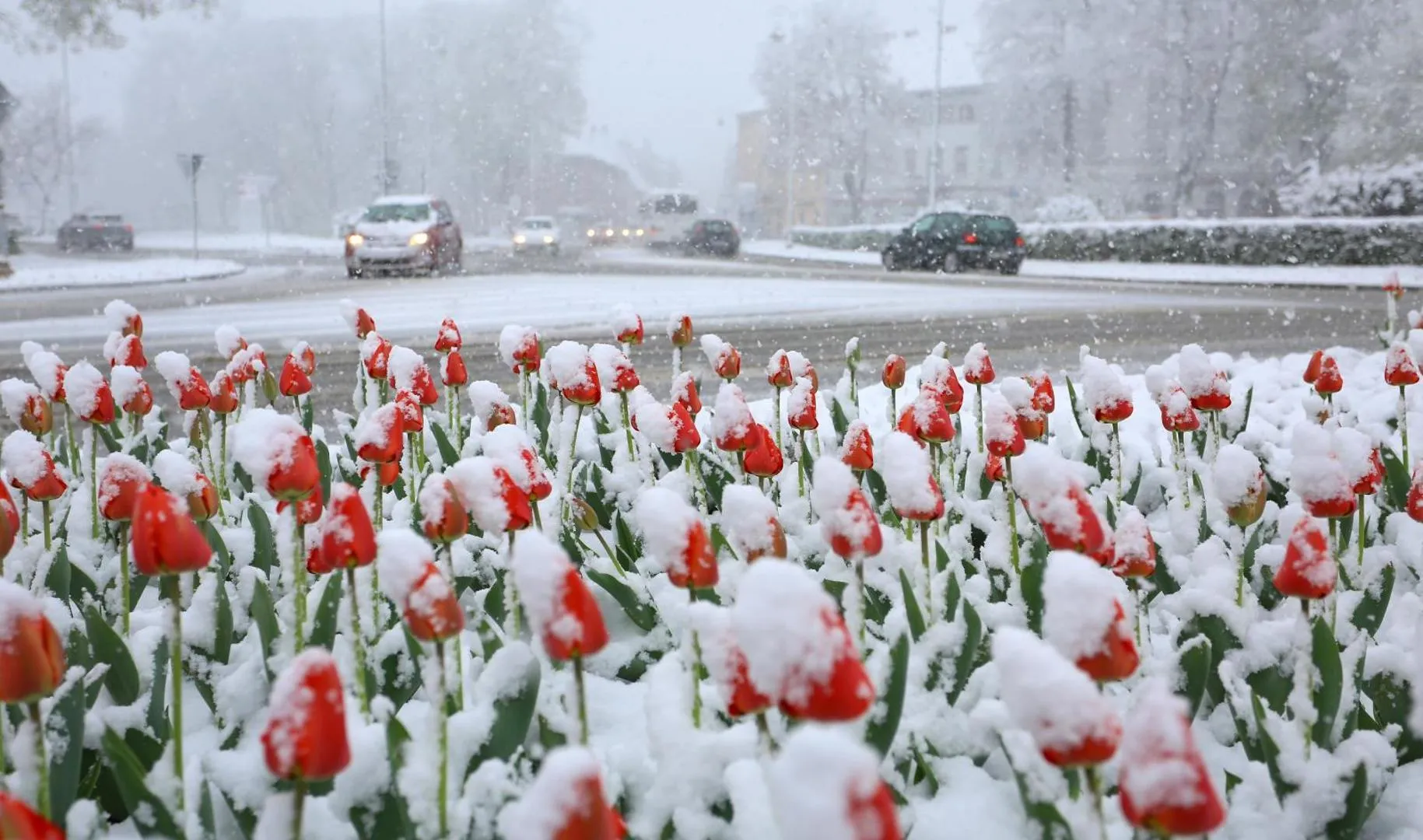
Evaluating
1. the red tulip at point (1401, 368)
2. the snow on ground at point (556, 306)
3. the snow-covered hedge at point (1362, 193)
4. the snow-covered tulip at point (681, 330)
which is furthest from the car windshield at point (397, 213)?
the red tulip at point (1401, 368)

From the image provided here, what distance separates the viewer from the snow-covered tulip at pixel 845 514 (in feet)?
4.64

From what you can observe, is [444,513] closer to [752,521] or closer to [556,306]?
[752,521]

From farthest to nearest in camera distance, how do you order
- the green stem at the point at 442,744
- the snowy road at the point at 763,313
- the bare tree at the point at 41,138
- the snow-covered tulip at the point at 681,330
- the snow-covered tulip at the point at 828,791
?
the bare tree at the point at 41,138, the snowy road at the point at 763,313, the snow-covered tulip at the point at 681,330, the green stem at the point at 442,744, the snow-covered tulip at the point at 828,791

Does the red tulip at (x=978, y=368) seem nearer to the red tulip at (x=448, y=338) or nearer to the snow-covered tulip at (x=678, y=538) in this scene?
the red tulip at (x=448, y=338)

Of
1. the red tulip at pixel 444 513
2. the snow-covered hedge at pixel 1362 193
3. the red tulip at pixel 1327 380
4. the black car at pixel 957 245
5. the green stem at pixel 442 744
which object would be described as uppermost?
the snow-covered hedge at pixel 1362 193

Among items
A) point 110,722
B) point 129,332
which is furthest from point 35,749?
point 129,332

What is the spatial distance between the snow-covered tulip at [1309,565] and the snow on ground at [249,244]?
32.1 meters

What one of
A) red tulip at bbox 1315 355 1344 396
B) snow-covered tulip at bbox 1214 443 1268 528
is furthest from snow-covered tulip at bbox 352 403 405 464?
red tulip at bbox 1315 355 1344 396

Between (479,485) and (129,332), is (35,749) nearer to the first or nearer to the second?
(479,485)

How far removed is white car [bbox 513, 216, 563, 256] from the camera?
31.5 metres

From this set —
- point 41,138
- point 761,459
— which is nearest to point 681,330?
point 761,459

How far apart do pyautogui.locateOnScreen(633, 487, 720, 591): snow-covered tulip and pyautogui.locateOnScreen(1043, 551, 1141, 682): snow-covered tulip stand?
455 millimetres

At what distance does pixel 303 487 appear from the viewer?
61.7 inches

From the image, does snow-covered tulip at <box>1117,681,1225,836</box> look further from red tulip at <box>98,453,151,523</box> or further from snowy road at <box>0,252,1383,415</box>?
snowy road at <box>0,252,1383,415</box>
